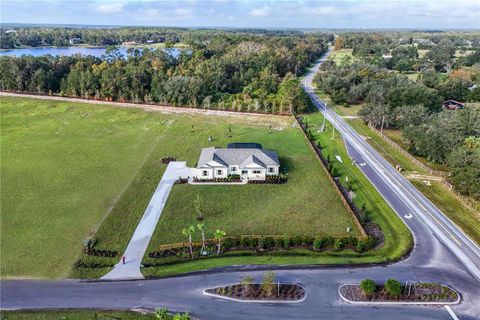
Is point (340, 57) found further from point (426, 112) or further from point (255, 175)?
point (255, 175)

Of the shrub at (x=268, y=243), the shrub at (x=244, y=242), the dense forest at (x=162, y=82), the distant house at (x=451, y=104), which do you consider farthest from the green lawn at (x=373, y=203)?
the distant house at (x=451, y=104)

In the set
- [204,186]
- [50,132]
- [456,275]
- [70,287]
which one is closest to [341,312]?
[456,275]

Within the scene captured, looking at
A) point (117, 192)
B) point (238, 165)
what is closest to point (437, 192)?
point (238, 165)

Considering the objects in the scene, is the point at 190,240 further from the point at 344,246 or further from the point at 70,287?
the point at 344,246

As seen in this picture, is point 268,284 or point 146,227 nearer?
point 268,284

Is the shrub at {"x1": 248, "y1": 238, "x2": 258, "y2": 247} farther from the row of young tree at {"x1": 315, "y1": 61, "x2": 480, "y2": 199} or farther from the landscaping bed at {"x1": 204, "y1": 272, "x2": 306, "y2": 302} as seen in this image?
the row of young tree at {"x1": 315, "y1": 61, "x2": 480, "y2": 199}

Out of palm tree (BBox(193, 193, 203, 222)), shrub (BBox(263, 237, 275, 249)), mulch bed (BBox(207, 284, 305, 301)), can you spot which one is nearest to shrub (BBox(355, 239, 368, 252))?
shrub (BBox(263, 237, 275, 249))

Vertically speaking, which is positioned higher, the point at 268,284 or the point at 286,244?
the point at 286,244
